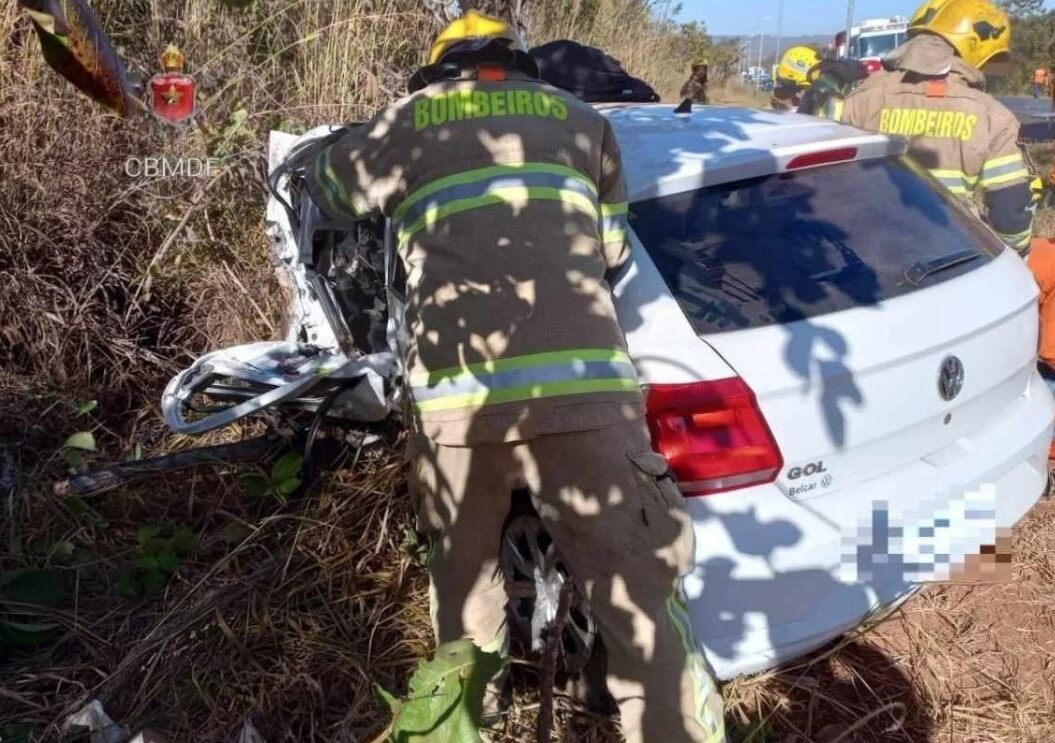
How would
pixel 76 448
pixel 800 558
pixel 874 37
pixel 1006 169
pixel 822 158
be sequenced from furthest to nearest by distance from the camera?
pixel 874 37
pixel 1006 169
pixel 76 448
pixel 822 158
pixel 800 558

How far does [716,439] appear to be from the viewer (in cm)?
218

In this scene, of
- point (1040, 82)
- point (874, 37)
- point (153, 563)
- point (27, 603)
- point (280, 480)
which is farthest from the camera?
point (874, 37)

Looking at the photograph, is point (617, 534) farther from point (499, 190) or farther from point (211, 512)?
point (211, 512)

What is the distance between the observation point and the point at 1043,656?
2.91 m

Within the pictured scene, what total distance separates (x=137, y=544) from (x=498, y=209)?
7.05 feet

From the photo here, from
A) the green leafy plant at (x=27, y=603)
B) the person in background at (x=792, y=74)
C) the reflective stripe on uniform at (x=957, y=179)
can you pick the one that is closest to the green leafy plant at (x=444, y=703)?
the green leafy plant at (x=27, y=603)

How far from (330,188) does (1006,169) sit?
3.25 m

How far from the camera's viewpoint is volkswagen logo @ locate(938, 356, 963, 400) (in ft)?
7.97

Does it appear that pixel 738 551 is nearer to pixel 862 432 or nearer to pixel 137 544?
pixel 862 432

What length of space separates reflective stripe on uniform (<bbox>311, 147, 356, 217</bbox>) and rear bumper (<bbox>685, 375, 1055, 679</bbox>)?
112cm

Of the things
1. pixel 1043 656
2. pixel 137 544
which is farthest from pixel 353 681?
pixel 1043 656

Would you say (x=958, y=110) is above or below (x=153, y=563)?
above

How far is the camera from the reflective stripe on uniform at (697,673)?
2.15 m

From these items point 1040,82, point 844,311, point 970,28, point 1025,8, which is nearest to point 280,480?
point 844,311
